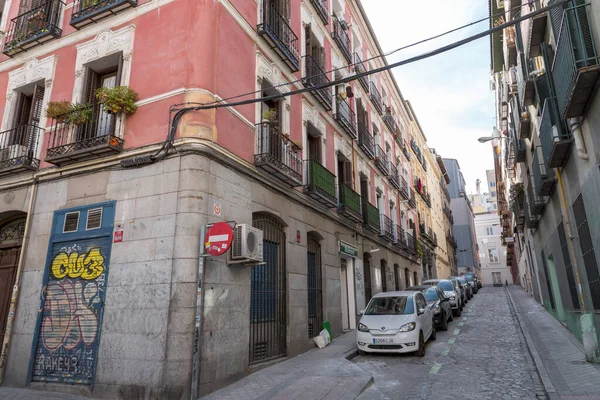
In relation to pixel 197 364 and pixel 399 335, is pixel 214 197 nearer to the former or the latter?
pixel 197 364

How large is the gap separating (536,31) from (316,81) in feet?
22.3

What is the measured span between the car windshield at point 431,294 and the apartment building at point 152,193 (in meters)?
3.76

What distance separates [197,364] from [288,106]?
7.82 metres

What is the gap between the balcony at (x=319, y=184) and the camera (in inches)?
489

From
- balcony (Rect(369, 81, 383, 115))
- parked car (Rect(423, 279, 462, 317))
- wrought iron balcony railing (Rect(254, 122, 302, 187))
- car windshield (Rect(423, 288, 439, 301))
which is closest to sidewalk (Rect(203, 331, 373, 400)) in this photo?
wrought iron balcony railing (Rect(254, 122, 302, 187))

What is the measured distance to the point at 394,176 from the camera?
24703mm

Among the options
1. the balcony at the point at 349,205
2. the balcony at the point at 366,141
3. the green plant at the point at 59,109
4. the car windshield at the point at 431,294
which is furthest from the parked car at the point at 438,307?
the green plant at the point at 59,109

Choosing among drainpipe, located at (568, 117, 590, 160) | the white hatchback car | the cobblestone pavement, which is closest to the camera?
the cobblestone pavement

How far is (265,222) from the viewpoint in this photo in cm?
1047

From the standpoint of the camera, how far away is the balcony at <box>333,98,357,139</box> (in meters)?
15.9

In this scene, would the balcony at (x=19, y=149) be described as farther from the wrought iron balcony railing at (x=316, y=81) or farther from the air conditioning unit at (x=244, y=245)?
the wrought iron balcony railing at (x=316, y=81)

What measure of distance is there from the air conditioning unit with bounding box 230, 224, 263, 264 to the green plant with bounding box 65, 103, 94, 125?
465 cm

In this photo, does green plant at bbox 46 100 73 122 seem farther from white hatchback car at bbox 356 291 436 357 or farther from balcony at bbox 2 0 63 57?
white hatchback car at bbox 356 291 436 357

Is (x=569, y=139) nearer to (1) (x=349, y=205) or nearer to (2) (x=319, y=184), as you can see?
(2) (x=319, y=184)
